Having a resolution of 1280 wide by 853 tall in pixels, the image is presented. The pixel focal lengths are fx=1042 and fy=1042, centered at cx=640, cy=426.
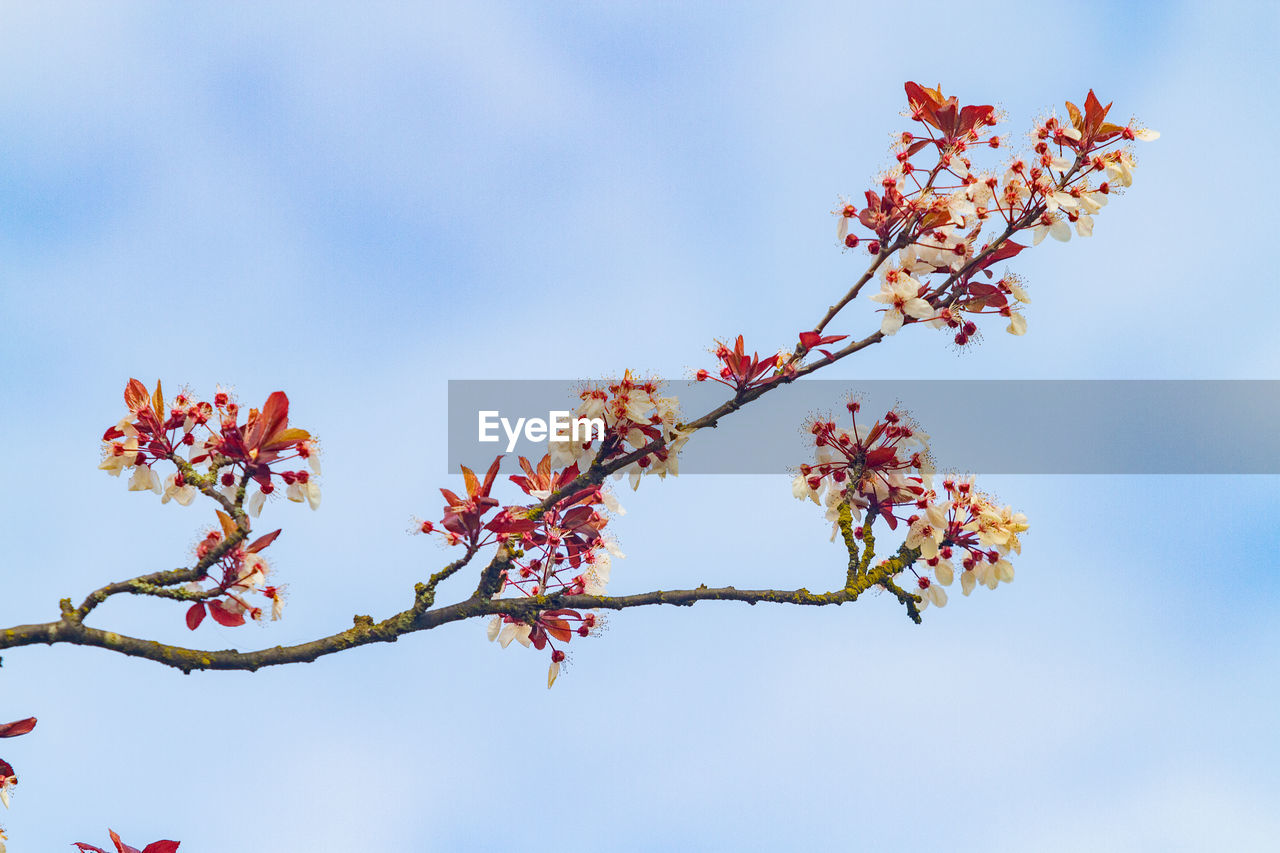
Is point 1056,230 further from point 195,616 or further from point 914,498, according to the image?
point 195,616

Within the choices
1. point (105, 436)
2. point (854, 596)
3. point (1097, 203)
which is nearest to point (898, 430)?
point (854, 596)

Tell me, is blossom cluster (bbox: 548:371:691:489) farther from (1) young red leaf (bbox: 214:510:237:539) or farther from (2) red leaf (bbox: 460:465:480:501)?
(1) young red leaf (bbox: 214:510:237:539)

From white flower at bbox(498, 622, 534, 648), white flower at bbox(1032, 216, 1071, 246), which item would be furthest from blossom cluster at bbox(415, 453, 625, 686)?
white flower at bbox(1032, 216, 1071, 246)

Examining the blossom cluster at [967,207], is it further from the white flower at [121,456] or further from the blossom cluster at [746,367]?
the white flower at [121,456]

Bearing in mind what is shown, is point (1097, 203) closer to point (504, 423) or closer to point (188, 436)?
point (504, 423)

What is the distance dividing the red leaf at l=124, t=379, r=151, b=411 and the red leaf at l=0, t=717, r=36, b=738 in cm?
186

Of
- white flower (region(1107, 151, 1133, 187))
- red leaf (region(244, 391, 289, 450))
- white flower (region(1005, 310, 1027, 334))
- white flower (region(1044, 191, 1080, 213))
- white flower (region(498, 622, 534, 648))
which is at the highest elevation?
white flower (region(1107, 151, 1133, 187))

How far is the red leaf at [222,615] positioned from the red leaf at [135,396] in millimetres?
1051

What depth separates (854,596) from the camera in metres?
5.39

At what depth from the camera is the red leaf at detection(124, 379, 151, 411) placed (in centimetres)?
519

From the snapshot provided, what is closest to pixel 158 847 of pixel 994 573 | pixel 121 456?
pixel 121 456

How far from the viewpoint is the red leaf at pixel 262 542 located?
529cm

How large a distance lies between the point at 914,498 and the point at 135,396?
420 cm

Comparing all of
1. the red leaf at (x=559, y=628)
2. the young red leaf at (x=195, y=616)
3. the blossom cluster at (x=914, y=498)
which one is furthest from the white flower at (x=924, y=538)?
the young red leaf at (x=195, y=616)
